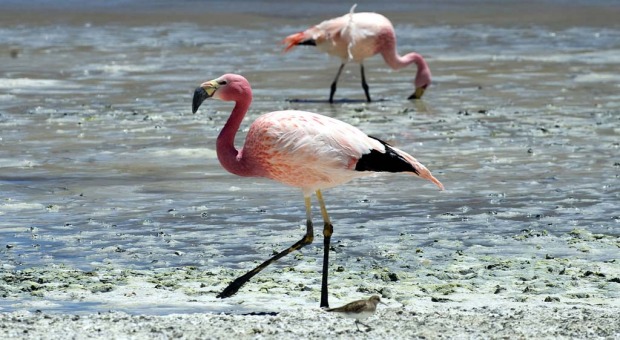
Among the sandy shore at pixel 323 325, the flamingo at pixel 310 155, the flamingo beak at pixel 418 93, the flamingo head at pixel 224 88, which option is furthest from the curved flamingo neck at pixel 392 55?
the sandy shore at pixel 323 325

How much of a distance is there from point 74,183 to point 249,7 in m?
22.1

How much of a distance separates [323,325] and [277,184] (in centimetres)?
448

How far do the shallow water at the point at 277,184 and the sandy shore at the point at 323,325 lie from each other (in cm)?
140

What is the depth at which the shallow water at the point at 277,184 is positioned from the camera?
8820 mm

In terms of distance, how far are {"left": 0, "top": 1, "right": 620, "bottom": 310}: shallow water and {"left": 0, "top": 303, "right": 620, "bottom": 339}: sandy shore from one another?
140 centimetres

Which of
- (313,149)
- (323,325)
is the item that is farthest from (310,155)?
(323,325)

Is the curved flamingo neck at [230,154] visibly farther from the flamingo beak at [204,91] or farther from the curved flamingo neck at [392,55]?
the curved flamingo neck at [392,55]

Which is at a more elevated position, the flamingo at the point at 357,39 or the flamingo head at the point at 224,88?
the flamingo head at the point at 224,88

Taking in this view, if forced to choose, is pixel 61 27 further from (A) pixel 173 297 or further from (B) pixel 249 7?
(A) pixel 173 297

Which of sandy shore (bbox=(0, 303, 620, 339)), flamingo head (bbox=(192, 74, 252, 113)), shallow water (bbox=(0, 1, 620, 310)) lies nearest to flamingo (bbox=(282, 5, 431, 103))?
shallow water (bbox=(0, 1, 620, 310))

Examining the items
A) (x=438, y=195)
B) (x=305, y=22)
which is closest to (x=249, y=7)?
(x=305, y=22)

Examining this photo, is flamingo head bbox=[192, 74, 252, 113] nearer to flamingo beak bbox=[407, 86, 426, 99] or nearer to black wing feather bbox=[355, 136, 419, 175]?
black wing feather bbox=[355, 136, 419, 175]

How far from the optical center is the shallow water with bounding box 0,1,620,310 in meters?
8.82

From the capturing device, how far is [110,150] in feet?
41.8
